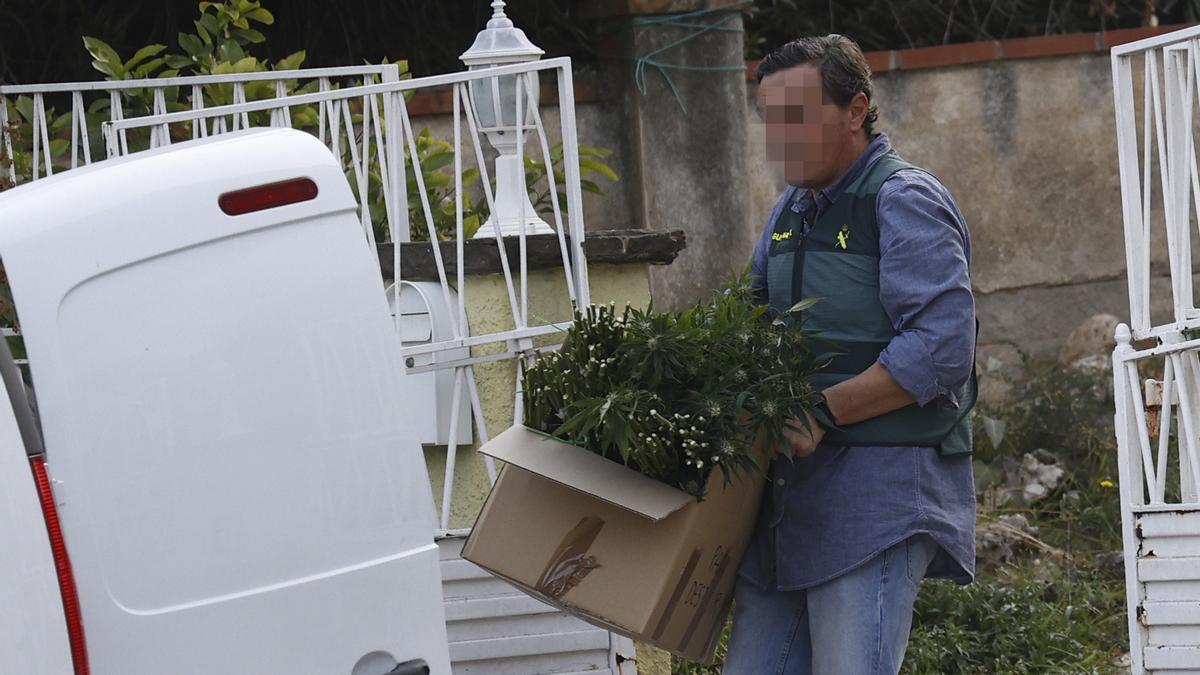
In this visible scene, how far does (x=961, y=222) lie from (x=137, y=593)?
1551 millimetres

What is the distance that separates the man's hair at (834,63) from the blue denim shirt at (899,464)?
0.39 ft

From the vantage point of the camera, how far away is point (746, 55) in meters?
6.92

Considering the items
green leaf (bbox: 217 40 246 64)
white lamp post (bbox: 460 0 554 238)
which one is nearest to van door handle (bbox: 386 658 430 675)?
white lamp post (bbox: 460 0 554 238)

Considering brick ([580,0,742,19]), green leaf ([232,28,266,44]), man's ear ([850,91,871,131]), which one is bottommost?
man's ear ([850,91,871,131])

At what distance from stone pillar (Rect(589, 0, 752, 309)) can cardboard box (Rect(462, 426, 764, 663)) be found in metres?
3.43

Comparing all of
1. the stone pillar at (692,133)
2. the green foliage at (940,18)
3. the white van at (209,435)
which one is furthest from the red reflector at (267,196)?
the green foliage at (940,18)

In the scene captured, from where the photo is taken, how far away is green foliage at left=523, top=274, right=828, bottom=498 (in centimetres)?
249

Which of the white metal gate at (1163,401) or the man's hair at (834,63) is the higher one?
the man's hair at (834,63)

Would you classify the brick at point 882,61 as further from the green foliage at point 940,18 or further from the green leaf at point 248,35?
the green leaf at point 248,35

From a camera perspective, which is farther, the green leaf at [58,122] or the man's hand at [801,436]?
the green leaf at [58,122]

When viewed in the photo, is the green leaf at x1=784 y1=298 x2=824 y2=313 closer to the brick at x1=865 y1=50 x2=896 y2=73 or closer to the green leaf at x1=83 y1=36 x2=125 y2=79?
the green leaf at x1=83 y1=36 x2=125 y2=79

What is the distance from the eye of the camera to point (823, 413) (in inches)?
103

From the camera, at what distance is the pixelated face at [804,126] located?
8.84ft

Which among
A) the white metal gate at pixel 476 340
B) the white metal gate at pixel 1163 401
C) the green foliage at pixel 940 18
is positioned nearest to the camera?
the white metal gate at pixel 1163 401
